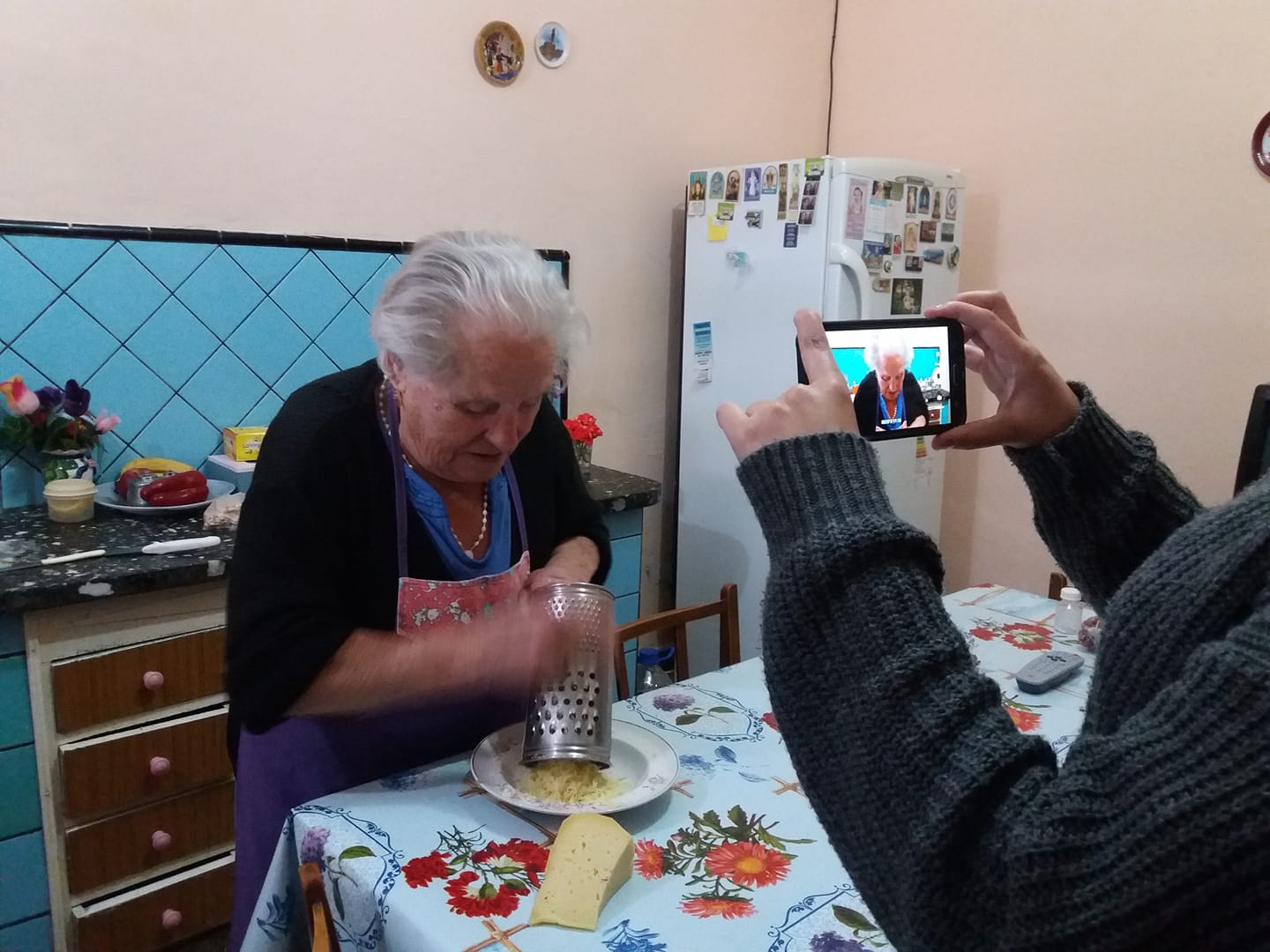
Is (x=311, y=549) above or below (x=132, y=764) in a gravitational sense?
above

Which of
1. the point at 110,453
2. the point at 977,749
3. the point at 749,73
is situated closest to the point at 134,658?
the point at 110,453

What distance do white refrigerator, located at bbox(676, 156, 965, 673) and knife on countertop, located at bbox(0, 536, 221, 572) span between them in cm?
123

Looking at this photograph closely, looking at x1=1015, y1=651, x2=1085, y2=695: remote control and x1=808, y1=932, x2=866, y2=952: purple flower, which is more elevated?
x1=1015, y1=651, x2=1085, y2=695: remote control

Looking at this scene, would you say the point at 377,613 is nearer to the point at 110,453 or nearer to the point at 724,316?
the point at 110,453

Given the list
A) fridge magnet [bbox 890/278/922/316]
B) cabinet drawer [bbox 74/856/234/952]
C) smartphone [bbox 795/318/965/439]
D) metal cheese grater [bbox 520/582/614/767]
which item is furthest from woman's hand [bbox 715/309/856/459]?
fridge magnet [bbox 890/278/922/316]

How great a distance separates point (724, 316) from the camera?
2551mm

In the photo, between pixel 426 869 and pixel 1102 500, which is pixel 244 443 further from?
pixel 1102 500

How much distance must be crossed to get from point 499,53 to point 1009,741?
2230mm

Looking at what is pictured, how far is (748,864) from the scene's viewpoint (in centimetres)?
91

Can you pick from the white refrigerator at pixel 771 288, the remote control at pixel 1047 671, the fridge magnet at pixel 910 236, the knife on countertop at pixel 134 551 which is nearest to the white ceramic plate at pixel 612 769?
the remote control at pixel 1047 671

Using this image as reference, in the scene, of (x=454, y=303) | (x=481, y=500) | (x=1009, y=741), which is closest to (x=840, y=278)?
(x=481, y=500)

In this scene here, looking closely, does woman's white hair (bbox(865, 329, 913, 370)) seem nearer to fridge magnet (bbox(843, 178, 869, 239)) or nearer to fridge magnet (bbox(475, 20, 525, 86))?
fridge magnet (bbox(843, 178, 869, 239))

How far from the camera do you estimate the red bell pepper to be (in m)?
1.74

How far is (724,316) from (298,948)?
76.4 inches
